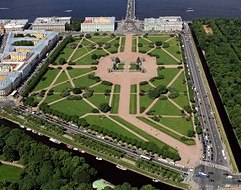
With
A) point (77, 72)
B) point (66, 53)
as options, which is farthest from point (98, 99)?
point (66, 53)

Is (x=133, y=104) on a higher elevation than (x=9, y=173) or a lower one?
higher

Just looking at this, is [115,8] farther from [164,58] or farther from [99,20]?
[164,58]

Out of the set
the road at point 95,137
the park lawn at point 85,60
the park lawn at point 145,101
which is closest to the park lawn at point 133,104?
the park lawn at point 145,101

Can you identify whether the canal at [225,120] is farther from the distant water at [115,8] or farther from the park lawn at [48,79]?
the distant water at [115,8]

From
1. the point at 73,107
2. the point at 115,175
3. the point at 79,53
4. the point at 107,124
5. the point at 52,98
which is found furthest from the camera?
the point at 79,53

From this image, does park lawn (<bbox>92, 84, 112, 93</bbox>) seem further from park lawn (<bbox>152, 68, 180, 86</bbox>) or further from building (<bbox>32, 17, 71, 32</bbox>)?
building (<bbox>32, 17, 71, 32</bbox>)

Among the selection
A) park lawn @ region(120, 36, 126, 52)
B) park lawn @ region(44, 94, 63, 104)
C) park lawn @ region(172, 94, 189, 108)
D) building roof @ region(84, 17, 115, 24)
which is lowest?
park lawn @ region(44, 94, 63, 104)

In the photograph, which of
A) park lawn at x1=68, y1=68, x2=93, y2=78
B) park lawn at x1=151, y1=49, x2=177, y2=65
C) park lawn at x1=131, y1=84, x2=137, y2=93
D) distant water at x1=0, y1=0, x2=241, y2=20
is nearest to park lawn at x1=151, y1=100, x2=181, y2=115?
park lawn at x1=131, y1=84, x2=137, y2=93
